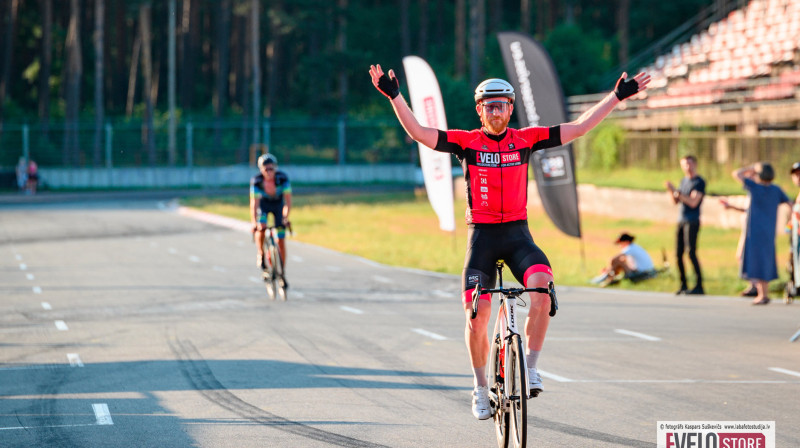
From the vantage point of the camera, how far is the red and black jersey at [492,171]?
6832 millimetres

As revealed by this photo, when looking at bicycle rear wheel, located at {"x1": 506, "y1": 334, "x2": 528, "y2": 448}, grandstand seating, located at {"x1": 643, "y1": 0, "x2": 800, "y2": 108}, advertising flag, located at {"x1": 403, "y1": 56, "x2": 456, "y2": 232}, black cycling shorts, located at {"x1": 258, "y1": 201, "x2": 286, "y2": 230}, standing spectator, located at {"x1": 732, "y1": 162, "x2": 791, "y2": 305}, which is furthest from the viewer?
grandstand seating, located at {"x1": 643, "y1": 0, "x2": 800, "y2": 108}

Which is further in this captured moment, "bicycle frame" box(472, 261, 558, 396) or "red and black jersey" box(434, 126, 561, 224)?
"red and black jersey" box(434, 126, 561, 224)

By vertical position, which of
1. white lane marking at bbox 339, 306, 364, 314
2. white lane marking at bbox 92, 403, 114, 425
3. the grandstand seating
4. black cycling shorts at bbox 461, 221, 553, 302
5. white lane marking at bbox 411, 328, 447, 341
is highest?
the grandstand seating

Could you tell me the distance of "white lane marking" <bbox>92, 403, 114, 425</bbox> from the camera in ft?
25.3

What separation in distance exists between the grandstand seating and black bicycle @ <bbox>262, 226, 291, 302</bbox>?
1905cm

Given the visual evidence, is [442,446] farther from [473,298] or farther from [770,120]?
[770,120]

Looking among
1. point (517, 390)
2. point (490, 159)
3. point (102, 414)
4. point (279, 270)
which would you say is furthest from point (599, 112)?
point (279, 270)

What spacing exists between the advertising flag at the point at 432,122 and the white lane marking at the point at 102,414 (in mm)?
13143

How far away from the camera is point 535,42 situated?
1989 centimetres

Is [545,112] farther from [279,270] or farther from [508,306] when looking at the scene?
[508,306]

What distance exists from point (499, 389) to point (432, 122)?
14.9 meters

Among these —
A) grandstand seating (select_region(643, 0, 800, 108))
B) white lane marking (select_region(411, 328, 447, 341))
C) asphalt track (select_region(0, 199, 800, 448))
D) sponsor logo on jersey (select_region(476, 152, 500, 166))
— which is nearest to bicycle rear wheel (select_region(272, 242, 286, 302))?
asphalt track (select_region(0, 199, 800, 448))

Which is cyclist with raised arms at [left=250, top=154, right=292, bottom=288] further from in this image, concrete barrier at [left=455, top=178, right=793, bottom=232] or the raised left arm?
concrete barrier at [left=455, top=178, right=793, bottom=232]

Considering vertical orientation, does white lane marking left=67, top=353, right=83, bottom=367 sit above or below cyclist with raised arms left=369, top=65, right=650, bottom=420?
below
